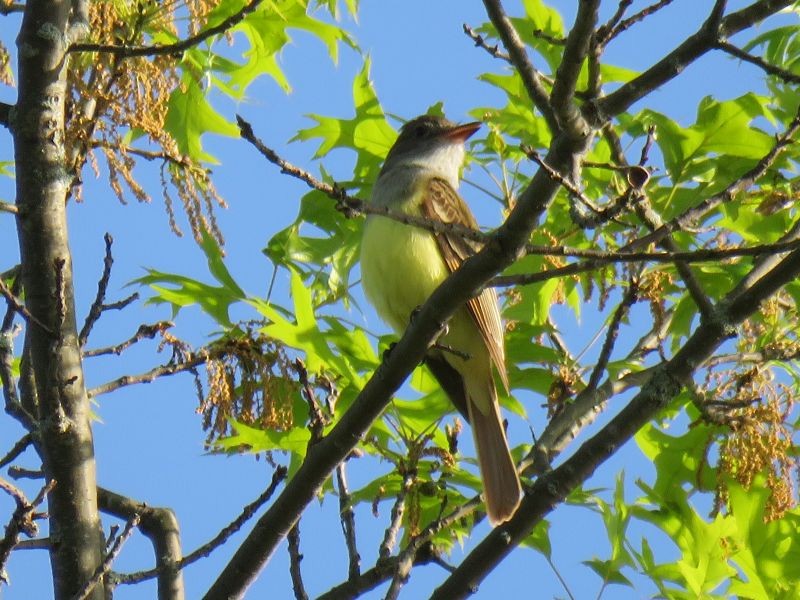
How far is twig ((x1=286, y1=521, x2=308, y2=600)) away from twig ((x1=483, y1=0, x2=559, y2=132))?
5.57 feet

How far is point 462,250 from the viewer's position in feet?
18.7

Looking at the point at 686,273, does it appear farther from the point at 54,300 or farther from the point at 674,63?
the point at 54,300

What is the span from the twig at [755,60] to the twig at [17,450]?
8.73 feet

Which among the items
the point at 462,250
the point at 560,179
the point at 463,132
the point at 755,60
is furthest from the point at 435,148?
the point at 560,179

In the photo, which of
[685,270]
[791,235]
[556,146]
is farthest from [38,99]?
[791,235]

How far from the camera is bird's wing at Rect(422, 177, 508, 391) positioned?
17.5 feet

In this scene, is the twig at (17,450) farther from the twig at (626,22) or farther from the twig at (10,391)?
the twig at (626,22)

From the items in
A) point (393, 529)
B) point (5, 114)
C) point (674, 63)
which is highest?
point (5, 114)

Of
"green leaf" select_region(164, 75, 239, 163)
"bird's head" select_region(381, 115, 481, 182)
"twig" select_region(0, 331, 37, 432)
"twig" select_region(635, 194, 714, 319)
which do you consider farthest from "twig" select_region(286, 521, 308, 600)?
"bird's head" select_region(381, 115, 481, 182)

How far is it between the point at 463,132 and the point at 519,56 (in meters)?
3.42

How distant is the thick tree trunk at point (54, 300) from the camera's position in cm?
400

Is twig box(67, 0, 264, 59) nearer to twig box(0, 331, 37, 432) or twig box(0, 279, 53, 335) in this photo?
twig box(0, 279, 53, 335)

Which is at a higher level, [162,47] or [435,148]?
[435,148]

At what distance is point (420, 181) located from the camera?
20.4ft
